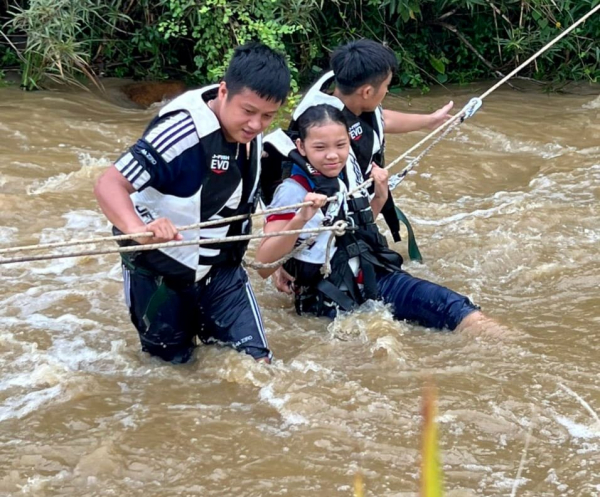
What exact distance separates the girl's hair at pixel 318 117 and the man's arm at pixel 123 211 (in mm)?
933

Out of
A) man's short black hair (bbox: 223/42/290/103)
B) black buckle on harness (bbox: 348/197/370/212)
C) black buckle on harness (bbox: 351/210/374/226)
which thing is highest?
man's short black hair (bbox: 223/42/290/103)

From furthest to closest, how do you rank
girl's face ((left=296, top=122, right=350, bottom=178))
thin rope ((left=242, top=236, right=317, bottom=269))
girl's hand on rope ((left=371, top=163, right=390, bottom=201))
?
girl's hand on rope ((left=371, top=163, right=390, bottom=201)) < thin rope ((left=242, top=236, right=317, bottom=269)) < girl's face ((left=296, top=122, right=350, bottom=178))

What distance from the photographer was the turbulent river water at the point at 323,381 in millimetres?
2656

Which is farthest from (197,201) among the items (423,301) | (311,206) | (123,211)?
(423,301)

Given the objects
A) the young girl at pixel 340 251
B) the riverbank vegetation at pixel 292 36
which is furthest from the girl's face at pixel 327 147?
the riverbank vegetation at pixel 292 36

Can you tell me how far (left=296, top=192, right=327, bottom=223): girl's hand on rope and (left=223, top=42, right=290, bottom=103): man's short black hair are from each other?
0.45 m

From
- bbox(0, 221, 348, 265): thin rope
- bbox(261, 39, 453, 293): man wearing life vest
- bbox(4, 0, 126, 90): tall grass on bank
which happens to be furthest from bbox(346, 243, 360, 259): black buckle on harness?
bbox(4, 0, 126, 90): tall grass on bank

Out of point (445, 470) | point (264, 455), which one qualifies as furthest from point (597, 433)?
point (264, 455)

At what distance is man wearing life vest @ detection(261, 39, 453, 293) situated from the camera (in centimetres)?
375

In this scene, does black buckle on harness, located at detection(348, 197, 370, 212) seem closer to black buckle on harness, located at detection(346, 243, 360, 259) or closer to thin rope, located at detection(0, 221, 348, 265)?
black buckle on harness, located at detection(346, 243, 360, 259)

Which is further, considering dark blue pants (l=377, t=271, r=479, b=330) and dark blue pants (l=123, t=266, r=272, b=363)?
dark blue pants (l=377, t=271, r=479, b=330)

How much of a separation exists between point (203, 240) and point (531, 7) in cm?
655

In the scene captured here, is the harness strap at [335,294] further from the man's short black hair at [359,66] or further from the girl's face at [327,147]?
the man's short black hair at [359,66]

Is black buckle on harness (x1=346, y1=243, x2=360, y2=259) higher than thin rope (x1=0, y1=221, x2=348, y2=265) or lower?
lower
